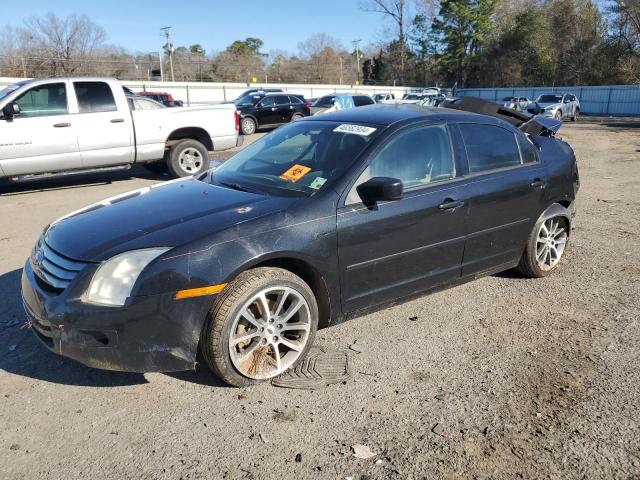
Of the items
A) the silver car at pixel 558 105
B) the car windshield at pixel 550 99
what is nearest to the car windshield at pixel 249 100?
the silver car at pixel 558 105

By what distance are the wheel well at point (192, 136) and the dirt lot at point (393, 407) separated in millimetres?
6284

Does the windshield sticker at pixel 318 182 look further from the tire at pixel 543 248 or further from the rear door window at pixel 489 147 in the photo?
the tire at pixel 543 248

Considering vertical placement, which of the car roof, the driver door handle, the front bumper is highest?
the car roof

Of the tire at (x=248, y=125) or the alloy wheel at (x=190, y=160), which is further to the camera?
the tire at (x=248, y=125)

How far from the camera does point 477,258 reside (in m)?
4.26

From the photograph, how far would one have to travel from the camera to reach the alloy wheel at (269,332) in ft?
10.2

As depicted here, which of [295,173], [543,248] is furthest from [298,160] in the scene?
[543,248]

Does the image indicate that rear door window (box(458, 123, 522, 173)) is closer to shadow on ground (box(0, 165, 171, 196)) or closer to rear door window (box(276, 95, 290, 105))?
Answer: shadow on ground (box(0, 165, 171, 196))

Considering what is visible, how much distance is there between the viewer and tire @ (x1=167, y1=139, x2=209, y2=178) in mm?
10203

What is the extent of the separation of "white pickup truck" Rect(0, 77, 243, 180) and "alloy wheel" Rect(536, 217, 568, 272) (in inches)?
290

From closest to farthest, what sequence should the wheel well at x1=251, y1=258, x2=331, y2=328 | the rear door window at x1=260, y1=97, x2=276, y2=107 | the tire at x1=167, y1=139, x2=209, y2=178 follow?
the wheel well at x1=251, y1=258, x2=331, y2=328 → the tire at x1=167, y1=139, x2=209, y2=178 → the rear door window at x1=260, y1=97, x2=276, y2=107

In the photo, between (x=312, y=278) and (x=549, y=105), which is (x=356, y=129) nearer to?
(x=312, y=278)

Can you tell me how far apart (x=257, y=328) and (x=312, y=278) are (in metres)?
0.49

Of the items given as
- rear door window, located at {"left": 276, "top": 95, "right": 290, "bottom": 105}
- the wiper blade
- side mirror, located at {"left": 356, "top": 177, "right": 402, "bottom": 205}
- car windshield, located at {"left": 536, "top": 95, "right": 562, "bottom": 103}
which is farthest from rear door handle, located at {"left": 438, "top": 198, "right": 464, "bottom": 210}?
car windshield, located at {"left": 536, "top": 95, "right": 562, "bottom": 103}
